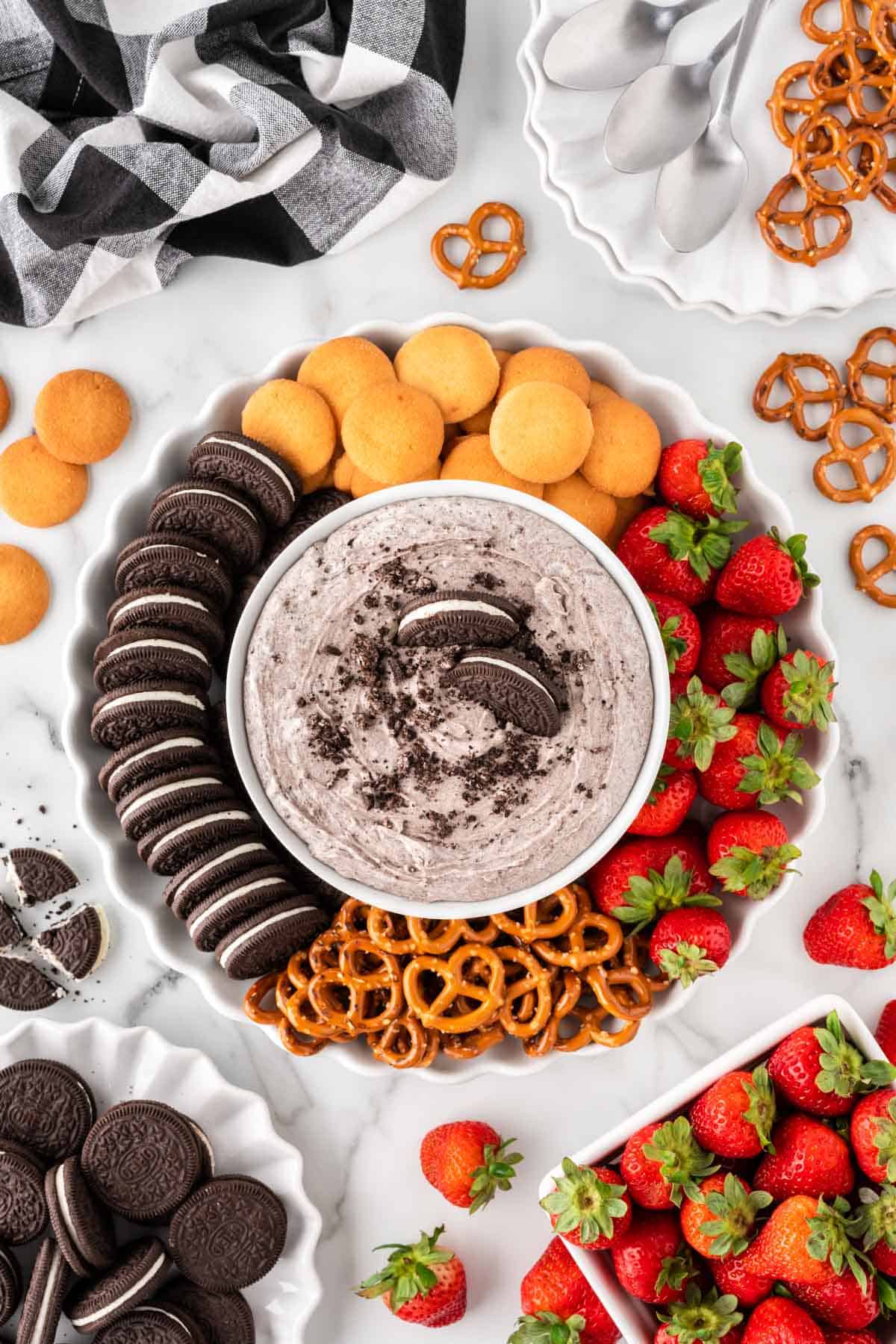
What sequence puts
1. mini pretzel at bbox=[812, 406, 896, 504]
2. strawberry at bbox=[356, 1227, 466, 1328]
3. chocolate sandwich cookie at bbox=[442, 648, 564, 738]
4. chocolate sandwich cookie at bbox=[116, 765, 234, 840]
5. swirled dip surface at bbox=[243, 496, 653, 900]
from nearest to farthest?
1. chocolate sandwich cookie at bbox=[442, 648, 564, 738]
2. swirled dip surface at bbox=[243, 496, 653, 900]
3. chocolate sandwich cookie at bbox=[116, 765, 234, 840]
4. strawberry at bbox=[356, 1227, 466, 1328]
5. mini pretzel at bbox=[812, 406, 896, 504]

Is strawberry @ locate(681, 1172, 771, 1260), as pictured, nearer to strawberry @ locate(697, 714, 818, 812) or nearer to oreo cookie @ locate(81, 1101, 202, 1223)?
strawberry @ locate(697, 714, 818, 812)

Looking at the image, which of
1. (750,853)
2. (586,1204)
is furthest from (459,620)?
(586,1204)

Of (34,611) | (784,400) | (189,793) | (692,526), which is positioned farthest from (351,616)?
(784,400)

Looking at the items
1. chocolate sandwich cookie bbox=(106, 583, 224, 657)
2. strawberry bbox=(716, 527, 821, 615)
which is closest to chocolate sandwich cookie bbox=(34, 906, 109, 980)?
chocolate sandwich cookie bbox=(106, 583, 224, 657)

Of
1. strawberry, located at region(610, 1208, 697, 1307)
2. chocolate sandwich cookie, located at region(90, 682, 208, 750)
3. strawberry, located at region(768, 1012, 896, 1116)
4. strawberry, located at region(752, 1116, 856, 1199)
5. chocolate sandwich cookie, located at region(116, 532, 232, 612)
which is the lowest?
strawberry, located at region(610, 1208, 697, 1307)

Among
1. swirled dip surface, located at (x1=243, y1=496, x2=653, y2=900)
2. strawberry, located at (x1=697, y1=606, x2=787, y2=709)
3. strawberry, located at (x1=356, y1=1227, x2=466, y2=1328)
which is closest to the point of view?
swirled dip surface, located at (x1=243, y1=496, x2=653, y2=900)

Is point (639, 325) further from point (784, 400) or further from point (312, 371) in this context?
point (312, 371)
